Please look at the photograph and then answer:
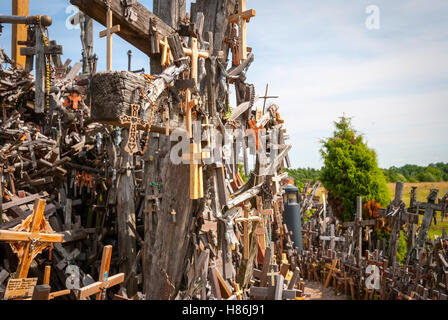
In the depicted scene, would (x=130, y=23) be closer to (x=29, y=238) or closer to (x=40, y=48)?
(x=40, y=48)

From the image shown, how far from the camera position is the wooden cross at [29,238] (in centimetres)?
505

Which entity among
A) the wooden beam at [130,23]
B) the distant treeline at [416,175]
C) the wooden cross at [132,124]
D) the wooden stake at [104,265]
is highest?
the wooden beam at [130,23]

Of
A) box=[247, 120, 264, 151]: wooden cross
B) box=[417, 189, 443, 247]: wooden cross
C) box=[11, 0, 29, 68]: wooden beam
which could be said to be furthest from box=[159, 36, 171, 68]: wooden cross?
box=[417, 189, 443, 247]: wooden cross

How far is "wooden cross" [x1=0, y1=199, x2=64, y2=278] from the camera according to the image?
16.6 feet

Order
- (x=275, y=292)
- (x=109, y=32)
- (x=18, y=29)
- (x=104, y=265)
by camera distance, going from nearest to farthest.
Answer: (x=109, y=32) < (x=275, y=292) < (x=104, y=265) < (x=18, y=29)

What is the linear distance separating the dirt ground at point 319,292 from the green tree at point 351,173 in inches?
106

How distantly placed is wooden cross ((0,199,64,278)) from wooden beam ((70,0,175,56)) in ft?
9.15

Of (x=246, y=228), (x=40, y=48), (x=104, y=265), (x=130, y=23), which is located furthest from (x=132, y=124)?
(x=40, y=48)

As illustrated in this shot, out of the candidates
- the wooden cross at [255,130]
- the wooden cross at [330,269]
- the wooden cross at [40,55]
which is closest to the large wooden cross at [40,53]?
the wooden cross at [40,55]

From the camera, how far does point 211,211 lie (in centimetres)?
548

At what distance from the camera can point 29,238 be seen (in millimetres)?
5180

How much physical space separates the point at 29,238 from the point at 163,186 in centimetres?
206

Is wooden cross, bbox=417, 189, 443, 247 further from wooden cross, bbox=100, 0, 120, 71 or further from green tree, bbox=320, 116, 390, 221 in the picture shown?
wooden cross, bbox=100, 0, 120, 71

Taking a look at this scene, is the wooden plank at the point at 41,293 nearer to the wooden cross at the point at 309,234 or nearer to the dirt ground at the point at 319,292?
the dirt ground at the point at 319,292
